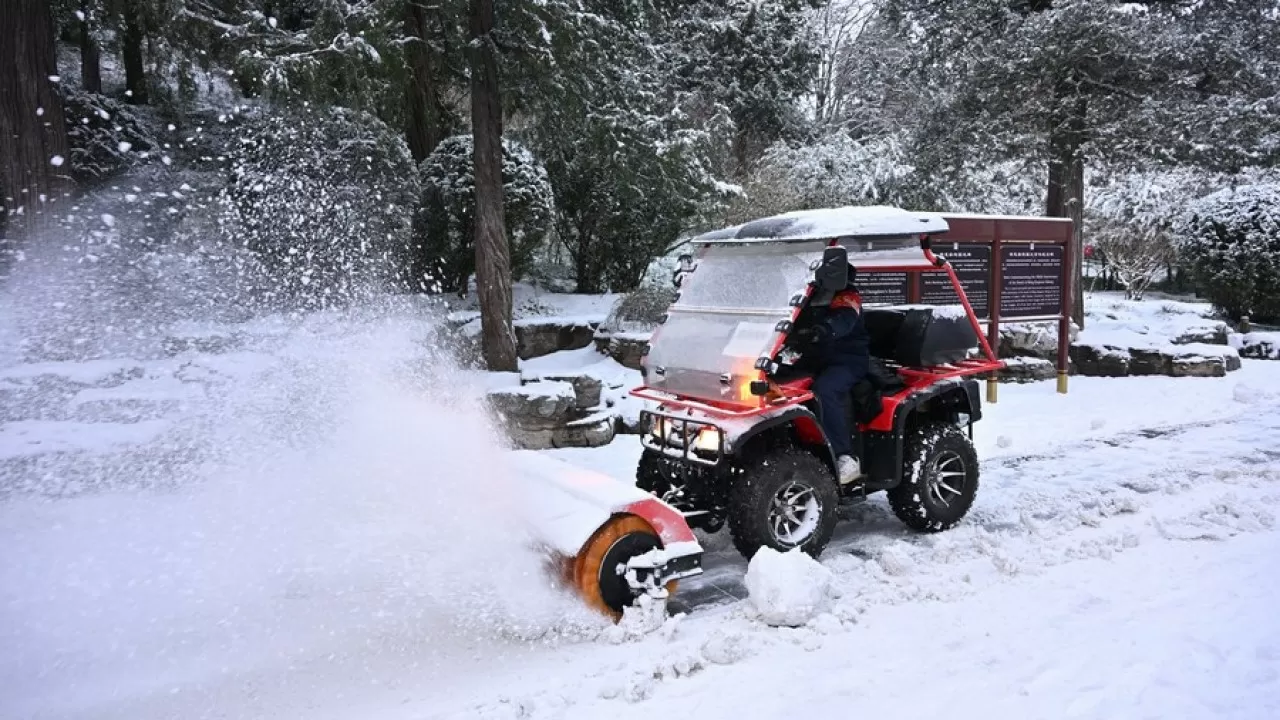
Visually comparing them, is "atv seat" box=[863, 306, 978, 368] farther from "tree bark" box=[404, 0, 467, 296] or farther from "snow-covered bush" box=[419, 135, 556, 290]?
"tree bark" box=[404, 0, 467, 296]

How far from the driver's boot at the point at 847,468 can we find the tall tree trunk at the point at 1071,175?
784 cm

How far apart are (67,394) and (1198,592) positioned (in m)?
9.56

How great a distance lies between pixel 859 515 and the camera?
6492 mm

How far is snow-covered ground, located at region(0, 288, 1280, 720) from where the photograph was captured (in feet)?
12.3

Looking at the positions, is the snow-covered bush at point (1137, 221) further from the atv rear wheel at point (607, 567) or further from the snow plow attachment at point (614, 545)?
the atv rear wheel at point (607, 567)

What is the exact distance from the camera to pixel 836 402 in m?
5.39

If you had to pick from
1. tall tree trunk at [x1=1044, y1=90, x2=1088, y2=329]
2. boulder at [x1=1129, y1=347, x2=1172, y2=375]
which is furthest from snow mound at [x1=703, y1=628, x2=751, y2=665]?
boulder at [x1=1129, y1=347, x2=1172, y2=375]

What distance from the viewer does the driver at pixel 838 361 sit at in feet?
17.6

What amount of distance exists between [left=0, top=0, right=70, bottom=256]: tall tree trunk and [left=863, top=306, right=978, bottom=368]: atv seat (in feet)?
25.5

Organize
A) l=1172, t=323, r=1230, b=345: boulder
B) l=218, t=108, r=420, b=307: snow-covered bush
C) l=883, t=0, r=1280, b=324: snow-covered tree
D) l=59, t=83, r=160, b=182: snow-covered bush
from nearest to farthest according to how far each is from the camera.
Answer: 1. l=218, t=108, r=420, b=307: snow-covered bush
2. l=59, t=83, r=160, b=182: snow-covered bush
3. l=883, t=0, r=1280, b=324: snow-covered tree
4. l=1172, t=323, r=1230, b=345: boulder

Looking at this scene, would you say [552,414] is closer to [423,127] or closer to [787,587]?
[787,587]

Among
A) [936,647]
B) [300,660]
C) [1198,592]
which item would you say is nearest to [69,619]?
[300,660]

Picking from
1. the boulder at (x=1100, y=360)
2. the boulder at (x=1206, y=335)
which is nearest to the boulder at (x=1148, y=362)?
the boulder at (x=1100, y=360)

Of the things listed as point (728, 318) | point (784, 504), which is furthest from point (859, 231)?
point (784, 504)
